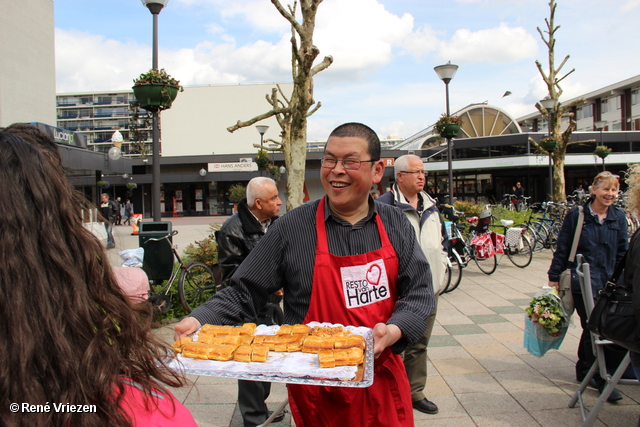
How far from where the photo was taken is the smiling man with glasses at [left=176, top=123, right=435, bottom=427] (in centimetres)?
202

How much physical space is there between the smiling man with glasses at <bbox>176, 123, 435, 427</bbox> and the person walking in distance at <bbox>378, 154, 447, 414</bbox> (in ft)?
5.32

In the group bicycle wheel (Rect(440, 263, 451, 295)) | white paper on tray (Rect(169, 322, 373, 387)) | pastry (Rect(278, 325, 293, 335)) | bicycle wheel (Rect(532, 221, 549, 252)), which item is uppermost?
pastry (Rect(278, 325, 293, 335))

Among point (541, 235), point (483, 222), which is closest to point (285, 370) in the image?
point (483, 222)

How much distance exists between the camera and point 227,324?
2.14 m

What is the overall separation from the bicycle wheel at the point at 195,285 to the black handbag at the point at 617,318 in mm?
4933

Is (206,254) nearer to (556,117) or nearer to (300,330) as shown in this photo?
(300,330)

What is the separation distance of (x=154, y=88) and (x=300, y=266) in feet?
18.1

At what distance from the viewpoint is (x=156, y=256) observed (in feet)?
22.0

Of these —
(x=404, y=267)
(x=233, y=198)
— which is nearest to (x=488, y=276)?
(x=404, y=267)

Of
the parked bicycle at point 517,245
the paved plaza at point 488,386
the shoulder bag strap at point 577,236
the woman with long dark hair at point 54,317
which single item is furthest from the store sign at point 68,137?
the woman with long dark hair at point 54,317

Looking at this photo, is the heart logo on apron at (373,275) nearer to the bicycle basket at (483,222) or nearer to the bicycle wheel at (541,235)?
the bicycle basket at (483,222)

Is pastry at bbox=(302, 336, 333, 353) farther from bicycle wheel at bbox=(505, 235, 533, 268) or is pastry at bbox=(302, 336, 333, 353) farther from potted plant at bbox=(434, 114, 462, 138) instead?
potted plant at bbox=(434, 114, 462, 138)

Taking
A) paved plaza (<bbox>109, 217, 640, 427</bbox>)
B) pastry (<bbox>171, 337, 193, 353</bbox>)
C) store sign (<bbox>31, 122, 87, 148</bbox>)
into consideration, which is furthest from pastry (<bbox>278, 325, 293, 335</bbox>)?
store sign (<bbox>31, 122, 87, 148</bbox>)

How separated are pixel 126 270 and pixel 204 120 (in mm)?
50096
